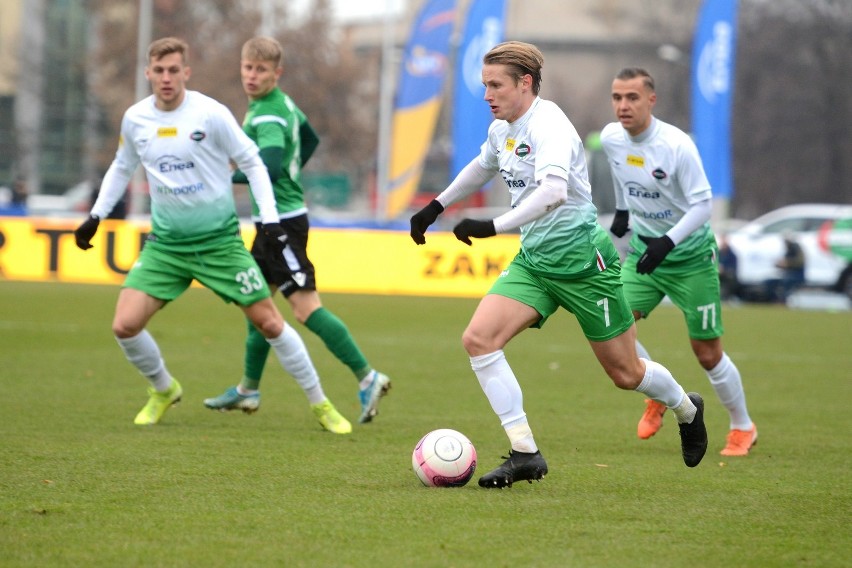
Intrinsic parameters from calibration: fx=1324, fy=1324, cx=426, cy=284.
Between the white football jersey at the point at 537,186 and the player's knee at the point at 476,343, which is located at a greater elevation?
the white football jersey at the point at 537,186

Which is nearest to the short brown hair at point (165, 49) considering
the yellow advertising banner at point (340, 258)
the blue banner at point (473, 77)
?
the yellow advertising banner at point (340, 258)

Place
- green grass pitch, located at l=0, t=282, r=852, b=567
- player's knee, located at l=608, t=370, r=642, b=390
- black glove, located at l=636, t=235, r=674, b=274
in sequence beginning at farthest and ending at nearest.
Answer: black glove, located at l=636, t=235, r=674, b=274, player's knee, located at l=608, t=370, r=642, b=390, green grass pitch, located at l=0, t=282, r=852, b=567

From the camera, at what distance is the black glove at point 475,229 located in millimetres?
5586

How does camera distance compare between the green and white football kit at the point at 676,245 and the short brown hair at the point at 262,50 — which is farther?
the short brown hair at the point at 262,50

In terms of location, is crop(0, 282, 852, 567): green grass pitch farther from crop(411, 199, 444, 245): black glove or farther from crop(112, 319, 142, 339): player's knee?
crop(411, 199, 444, 245): black glove

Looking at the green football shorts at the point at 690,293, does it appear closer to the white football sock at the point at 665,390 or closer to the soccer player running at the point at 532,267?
the white football sock at the point at 665,390

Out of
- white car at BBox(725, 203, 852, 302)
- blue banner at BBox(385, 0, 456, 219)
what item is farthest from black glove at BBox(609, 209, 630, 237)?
blue banner at BBox(385, 0, 456, 219)

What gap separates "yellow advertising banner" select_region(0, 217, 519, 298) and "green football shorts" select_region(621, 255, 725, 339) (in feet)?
45.7

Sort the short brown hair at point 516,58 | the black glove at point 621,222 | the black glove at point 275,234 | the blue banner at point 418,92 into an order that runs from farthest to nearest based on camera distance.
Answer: the blue banner at point 418,92 < the black glove at point 621,222 < the black glove at point 275,234 < the short brown hair at point 516,58

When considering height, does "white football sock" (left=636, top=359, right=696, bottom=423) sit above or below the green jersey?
below

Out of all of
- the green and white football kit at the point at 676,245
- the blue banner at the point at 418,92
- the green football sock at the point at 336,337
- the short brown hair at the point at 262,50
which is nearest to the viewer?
the green and white football kit at the point at 676,245

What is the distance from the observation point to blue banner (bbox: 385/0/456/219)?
95.5 feet

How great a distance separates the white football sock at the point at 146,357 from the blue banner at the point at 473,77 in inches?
731

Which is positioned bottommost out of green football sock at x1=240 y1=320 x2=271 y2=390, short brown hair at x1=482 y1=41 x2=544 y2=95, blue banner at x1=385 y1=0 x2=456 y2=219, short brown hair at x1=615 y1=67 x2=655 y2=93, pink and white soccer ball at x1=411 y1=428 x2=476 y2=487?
blue banner at x1=385 y1=0 x2=456 y2=219
